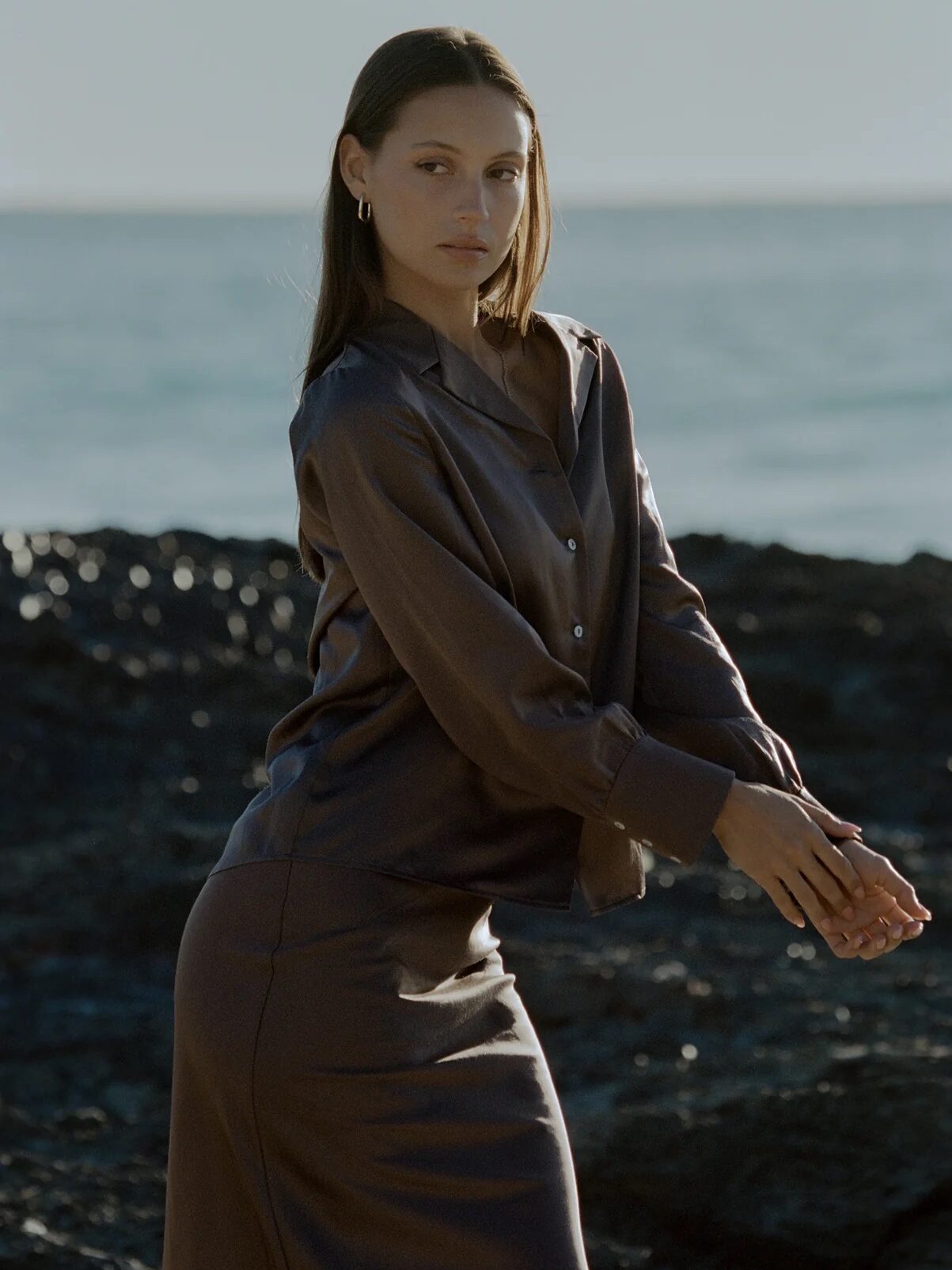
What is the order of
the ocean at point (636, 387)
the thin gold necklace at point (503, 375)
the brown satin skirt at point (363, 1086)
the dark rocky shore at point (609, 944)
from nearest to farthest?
the brown satin skirt at point (363, 1086)
the thin gold necklace at point (503, 375)
the dark rocky shore at point (609, 944)
the ocean at point (636, 387)

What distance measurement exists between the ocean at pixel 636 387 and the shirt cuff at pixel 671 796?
69 cm

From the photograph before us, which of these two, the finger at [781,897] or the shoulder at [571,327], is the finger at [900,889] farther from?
the shoulder at [571,327]

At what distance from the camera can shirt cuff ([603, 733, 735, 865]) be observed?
2.24 metres

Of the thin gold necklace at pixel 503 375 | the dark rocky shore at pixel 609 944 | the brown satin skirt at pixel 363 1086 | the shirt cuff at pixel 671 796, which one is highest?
the thin gold necklace at pixel 503 375

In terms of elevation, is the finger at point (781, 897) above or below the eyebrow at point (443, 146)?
below

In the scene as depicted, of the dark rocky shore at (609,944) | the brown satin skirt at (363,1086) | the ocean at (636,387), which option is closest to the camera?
the brown satin skirt at (363,1086)

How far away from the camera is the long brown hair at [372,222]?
2395 millimetres

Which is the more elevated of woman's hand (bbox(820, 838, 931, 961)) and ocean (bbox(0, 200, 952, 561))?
woman's hand (bbox(820, 838, 931, 961))

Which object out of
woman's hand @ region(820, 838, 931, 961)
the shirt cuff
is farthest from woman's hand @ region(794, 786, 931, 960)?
the shirt cuff

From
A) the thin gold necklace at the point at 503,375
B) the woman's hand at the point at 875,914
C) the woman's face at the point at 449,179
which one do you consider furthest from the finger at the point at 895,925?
the woman's face at the point at 449,179

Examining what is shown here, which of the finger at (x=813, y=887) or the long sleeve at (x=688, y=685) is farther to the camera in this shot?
the long sleeve at (x=688, y=685)

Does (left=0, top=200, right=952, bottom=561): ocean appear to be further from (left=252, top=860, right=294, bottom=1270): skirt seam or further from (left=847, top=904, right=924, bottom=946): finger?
(left=847, top=904, right=924, bottom=946): finger

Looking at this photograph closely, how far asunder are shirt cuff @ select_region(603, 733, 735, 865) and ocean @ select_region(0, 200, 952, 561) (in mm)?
689

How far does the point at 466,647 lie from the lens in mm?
2293
